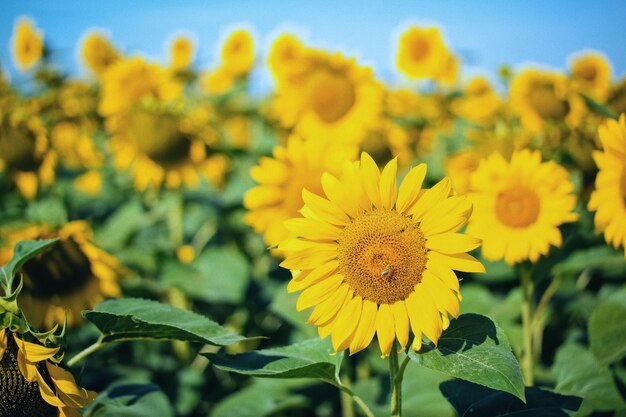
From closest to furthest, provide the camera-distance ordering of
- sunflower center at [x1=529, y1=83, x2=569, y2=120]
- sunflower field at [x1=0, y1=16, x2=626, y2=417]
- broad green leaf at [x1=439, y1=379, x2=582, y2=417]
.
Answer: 1. sunflower field at [x1=0, y1=16, x2=626, y2=417]
2. broad green leaf at [x1=439, y1=379, x2=582, y2=417]
3. sunflower center at [x1=529, y1=83, x2=569, y2=120]

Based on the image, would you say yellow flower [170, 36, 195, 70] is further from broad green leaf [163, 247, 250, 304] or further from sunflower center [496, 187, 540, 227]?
sunflower center [496, 187, 540, 227]

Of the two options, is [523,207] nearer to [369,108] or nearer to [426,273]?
[426,273]

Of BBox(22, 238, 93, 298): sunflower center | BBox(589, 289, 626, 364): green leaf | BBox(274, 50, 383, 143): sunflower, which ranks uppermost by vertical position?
BBox(274, 50, 383, 143): sunflower

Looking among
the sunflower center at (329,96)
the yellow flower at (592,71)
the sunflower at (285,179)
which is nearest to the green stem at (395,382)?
the sunflower at (285,179)

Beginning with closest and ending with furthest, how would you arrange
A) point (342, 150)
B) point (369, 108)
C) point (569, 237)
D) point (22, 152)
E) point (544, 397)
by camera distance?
point (544, 397)
point (569, 237)
point (342, 150)
point (22, 152)
point (369, 108)

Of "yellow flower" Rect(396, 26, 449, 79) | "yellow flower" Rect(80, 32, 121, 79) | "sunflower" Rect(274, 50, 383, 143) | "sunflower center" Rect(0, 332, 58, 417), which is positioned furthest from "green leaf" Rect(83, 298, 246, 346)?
"yellow flower" Rect(80, 32, 121, 79)

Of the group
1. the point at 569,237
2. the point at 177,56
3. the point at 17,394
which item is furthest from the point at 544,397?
the point at 177,56
